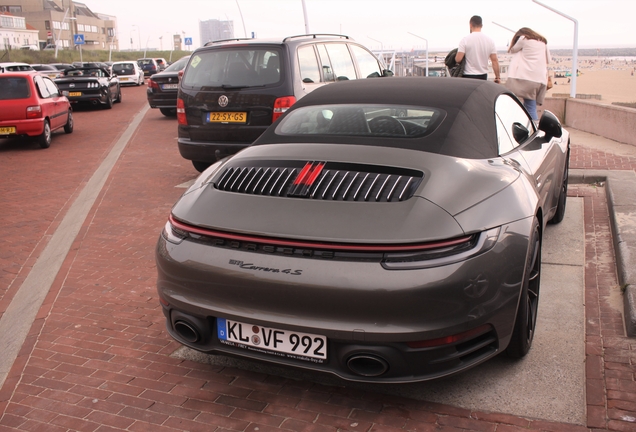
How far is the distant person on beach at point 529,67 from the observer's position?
9.49 meters

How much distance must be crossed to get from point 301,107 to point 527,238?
1.75 meters

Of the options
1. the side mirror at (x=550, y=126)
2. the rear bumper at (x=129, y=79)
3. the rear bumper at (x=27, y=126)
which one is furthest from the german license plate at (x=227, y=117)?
the rear bumper at (x=129, y=79)

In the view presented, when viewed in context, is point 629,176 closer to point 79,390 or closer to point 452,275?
point 452,275

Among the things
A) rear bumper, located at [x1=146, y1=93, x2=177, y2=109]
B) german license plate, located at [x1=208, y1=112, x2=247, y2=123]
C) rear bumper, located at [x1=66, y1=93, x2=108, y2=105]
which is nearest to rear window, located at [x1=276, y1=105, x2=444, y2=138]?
german license plate, located at [x1=208, y1=112, x2=247, y2=123]

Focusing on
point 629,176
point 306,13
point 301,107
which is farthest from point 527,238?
point 306,13

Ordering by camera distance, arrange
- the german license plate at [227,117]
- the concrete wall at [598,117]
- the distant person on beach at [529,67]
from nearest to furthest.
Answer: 1. the german license plate at [227,117]
2. the distant person on beach at [529,67]
3. the concrete wall at [598,117]

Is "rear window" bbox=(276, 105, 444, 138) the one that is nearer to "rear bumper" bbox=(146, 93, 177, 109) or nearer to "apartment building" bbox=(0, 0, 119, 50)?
"rear bumper" bbox=(146, 93, 177, 109)

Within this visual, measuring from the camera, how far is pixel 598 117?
38.2 ft

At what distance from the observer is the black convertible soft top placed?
11.5ft

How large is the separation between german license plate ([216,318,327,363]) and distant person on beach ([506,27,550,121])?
24.3 feet

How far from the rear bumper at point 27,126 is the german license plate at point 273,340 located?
1137 cm

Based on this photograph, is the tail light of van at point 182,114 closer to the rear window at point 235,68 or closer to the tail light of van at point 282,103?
the rear window at point 235,68

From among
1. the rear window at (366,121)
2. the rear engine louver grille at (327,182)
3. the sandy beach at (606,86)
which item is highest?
the rear window at (366,121)

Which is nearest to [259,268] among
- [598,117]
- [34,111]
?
[598,117]
